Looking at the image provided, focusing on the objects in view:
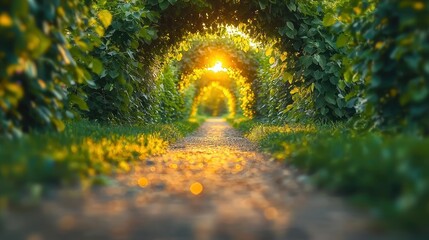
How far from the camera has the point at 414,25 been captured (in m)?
3.98

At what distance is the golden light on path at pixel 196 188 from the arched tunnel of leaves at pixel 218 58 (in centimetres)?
93

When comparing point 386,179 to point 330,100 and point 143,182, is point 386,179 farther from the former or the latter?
point 330,100

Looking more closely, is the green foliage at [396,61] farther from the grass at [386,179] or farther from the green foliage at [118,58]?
the green foliage at [118,58]

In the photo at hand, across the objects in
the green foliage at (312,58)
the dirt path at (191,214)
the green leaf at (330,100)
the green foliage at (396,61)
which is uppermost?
the green foliage at (312,58)

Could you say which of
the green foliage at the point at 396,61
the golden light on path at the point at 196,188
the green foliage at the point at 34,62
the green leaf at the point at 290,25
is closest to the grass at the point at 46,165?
the green foliage at the point at 34,62

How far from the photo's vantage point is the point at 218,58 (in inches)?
870

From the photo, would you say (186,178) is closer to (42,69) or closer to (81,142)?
(81,142)

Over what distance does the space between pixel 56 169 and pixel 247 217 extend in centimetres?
128

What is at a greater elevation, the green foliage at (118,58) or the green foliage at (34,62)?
the green foliage at (118,58)

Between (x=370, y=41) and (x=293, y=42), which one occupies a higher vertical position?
(x=293, y=42)

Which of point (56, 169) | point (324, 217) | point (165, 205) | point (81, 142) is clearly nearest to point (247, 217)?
point (324, 217)

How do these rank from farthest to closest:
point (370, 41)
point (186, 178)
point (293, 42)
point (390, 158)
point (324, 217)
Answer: point (293, 42)
point (370, 41)
point (186, 178)
point (390, 158)
point (324, 217)

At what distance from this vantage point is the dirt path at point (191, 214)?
2203 mm

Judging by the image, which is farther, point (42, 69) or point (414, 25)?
point (42, 69)
